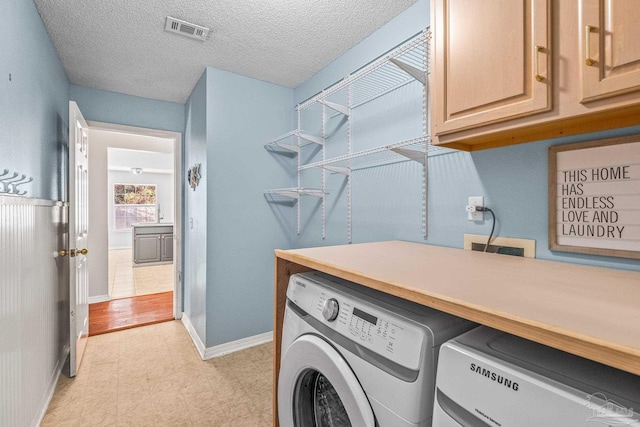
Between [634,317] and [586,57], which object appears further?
[586,57]

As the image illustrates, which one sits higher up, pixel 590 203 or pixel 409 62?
pixel 409 62

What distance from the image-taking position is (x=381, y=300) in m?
0.97

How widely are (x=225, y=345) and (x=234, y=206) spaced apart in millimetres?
1175

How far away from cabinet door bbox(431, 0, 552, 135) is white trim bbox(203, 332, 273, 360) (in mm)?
2298

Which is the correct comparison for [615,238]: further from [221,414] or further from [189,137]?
[189,137]

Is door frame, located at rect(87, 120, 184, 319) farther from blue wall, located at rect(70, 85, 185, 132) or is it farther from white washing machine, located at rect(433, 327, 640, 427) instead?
white washing machine, located at rect(433, 327, 640, 427)

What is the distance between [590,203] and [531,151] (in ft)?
0.93

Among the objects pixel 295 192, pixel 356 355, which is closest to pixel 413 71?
pixel 356 355

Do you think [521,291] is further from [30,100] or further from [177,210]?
[177,210]

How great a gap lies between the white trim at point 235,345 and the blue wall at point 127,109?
2.34 m

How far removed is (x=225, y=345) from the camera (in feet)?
8.13

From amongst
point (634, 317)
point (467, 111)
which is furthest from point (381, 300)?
point (467, 111)

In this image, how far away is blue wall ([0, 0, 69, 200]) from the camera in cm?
136

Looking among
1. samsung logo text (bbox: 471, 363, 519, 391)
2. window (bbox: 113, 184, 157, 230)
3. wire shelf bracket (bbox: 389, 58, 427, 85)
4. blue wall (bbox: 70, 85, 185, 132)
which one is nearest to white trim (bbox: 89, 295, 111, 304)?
blue wall (bbox: 70, 85, 185, 132)
